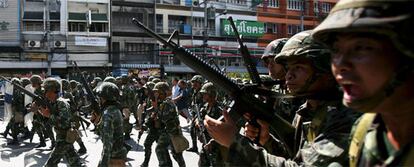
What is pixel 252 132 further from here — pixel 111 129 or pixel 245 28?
pixel 245 28

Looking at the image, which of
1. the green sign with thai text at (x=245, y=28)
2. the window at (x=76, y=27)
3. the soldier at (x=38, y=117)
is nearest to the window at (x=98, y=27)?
the window at (x=76, y=27)

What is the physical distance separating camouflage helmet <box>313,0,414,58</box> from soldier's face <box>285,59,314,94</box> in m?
1.06

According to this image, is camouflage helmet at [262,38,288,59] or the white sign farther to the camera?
the white sign

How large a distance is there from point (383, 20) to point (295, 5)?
45562 mm

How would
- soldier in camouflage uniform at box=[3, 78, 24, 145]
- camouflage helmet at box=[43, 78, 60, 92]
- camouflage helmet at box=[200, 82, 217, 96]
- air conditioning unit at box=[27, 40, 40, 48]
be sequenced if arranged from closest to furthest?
camouflage helmet at box=[43, 78, 60, 92] < camouflage helmet at box=[200, 82, 217, 96] < soldier in camouflage uniform at box=[3, 78, 24, 145] < air conditioning unit at box=[27, 40, 40, 48]

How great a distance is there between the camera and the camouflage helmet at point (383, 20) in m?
1.25

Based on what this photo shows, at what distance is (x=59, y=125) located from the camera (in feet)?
21.5

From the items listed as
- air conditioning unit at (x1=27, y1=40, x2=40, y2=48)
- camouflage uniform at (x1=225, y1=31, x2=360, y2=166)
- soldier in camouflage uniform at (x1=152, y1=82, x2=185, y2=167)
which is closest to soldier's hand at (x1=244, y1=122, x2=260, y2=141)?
camouflage uniform at (x1=225, y1=31, x2=360, y2=166)

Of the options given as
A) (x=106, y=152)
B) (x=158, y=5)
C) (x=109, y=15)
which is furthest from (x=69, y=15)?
(x=106, y=152)

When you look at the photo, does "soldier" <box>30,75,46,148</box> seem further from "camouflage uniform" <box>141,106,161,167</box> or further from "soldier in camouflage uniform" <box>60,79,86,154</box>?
"camouflage uniform" <box>141,106,161,167</box>

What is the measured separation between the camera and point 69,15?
32812 mm

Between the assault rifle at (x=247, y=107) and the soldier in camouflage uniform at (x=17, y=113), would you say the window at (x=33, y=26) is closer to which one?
the soldier in camouflage uniform at (x=17, y=113)

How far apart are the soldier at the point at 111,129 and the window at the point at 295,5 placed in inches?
1616

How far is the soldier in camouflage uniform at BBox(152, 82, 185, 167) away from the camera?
697 centimetres
